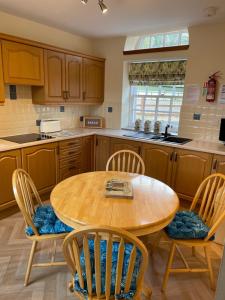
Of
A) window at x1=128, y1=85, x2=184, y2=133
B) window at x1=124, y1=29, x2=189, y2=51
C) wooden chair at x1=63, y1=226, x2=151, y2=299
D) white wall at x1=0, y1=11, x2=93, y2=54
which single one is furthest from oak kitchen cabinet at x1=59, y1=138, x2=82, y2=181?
wooden chair at x1=63, y1=226, x2=151, y2=299

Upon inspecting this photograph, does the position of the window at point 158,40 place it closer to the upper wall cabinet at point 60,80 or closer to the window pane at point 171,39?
the window pane at point 171,39

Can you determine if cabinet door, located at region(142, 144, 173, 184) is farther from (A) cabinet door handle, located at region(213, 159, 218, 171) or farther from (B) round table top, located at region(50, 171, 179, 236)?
(B) round table top, located at region(50, 171, 179, 236)

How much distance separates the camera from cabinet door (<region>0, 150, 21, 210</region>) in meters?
2.42

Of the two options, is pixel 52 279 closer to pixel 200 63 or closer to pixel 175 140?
pixel 175 140

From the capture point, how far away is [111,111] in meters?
3.92

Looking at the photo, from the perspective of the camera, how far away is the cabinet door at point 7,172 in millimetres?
2416

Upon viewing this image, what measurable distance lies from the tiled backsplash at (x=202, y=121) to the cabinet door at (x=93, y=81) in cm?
146

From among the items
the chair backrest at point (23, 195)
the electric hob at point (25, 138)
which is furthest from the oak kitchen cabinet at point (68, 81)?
the chair backrest at point (23, 195)

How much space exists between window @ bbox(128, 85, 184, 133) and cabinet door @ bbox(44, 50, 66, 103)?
49.8 inches

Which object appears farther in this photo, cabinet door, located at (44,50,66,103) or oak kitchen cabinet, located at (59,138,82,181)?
oak kitchen cabinet, located at (59,138,82,181)

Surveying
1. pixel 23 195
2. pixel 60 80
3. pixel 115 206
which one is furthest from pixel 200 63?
pixel 23 195

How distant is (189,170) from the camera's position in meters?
2.79

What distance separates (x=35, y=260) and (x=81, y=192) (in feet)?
2.68

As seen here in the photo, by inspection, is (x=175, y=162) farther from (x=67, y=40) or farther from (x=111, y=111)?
(x=67, y=40)
